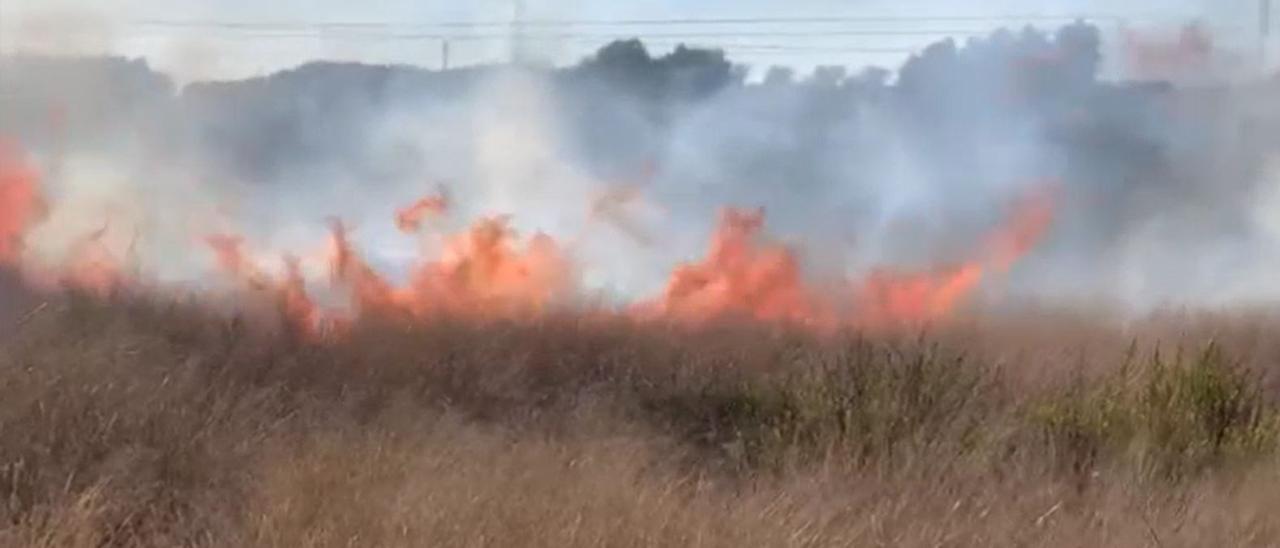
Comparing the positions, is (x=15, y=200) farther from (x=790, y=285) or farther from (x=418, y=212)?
(x=790, y=285)

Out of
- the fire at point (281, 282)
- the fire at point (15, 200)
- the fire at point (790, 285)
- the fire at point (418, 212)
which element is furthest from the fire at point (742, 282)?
the fire at point (15, 200)

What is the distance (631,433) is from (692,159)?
5.30m

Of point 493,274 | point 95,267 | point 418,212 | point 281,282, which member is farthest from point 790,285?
point 95,267

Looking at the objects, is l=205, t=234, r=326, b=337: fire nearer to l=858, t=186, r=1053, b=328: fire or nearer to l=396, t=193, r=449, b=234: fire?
l=396, t=193, r=449, b=234: fire

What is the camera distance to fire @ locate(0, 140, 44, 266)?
14.6 metres

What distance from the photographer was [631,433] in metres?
10.8

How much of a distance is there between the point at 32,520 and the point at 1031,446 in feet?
18.8

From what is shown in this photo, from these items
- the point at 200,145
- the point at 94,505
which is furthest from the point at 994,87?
the point at 94,505

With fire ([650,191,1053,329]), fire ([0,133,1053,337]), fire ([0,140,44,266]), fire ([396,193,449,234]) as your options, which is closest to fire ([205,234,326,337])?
fire ([0,133,1053,337])

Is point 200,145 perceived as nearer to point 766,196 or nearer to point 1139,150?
point 766,196

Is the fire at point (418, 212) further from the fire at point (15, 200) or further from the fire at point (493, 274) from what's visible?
the fire at point (15, 200)

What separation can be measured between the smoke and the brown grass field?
1.37 metres

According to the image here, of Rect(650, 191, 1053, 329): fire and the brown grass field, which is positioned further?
Rect(650, 191, 1053, 329): fire

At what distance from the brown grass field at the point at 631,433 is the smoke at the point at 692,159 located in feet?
4.51
